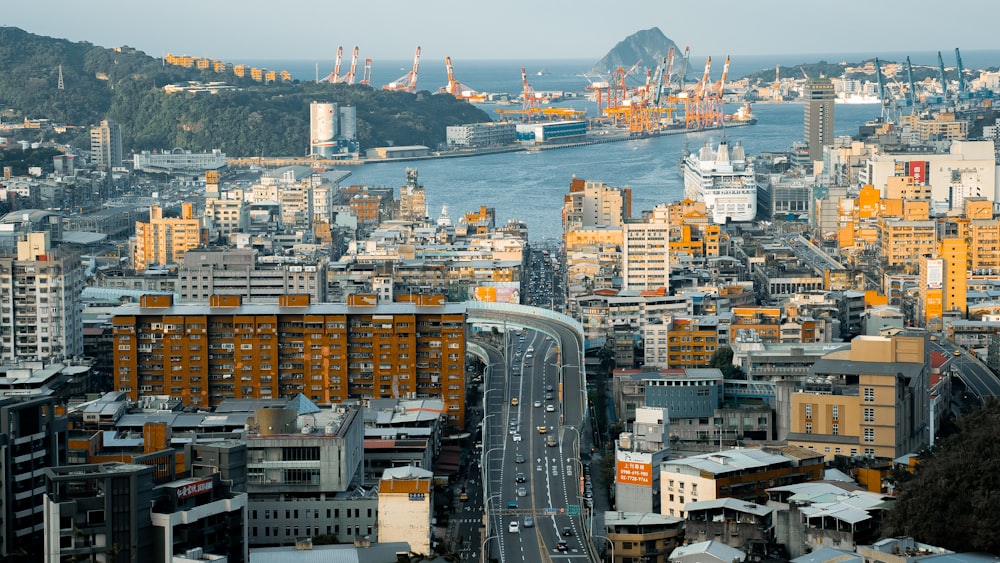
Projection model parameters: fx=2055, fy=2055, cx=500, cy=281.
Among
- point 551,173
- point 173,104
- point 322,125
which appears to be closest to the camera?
point 551,173

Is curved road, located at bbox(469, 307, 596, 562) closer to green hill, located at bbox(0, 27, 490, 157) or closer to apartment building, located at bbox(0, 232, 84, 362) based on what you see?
apartment building, located at bbox(0, 232, 84, 362)

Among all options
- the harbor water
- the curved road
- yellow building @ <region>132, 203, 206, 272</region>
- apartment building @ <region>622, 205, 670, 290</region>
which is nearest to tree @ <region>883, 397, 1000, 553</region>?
the curved road

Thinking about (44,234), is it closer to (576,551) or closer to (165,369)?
(165,369)

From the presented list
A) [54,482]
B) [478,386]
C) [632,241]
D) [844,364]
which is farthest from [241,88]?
[54,482]

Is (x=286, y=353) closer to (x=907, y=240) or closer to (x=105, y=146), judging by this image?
(x=907, y=240)

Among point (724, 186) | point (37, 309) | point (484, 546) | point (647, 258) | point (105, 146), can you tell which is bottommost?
point (484, 546)

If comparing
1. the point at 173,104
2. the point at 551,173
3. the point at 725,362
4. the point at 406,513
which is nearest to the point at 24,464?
the point at 406,513

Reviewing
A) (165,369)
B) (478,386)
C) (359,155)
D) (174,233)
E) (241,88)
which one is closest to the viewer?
(165,369)
